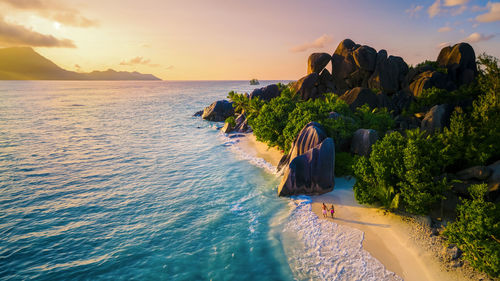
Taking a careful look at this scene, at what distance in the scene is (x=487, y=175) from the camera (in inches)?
739

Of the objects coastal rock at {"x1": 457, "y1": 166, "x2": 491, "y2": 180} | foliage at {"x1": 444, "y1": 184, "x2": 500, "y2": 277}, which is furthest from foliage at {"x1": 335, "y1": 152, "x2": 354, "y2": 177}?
foliage at {"x1": 444, "y1": 184, "x2": 500, "y2": 277}

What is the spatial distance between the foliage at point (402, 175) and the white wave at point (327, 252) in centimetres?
416

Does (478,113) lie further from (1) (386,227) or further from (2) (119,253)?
(2) (119,253)

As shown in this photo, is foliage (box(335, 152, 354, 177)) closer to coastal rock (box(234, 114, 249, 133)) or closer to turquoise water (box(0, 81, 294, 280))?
turquoise water (box(0, 81, 294, 280))

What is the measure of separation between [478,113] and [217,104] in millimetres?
58622

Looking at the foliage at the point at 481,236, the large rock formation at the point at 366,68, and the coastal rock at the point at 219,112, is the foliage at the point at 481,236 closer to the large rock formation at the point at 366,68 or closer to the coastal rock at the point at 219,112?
the large rock formation at the point at 366,68

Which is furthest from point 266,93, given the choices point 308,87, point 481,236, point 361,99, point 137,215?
point 481,236

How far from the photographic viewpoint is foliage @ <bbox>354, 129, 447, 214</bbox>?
18.1m

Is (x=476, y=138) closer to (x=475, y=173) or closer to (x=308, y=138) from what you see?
(x=475, y=173)

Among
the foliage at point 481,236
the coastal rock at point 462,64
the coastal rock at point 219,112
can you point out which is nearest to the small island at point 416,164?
the foliage at point 481,236

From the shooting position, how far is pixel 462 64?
54.4m

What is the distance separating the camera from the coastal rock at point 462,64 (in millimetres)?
53438

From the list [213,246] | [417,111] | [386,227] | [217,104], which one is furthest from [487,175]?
[217,104]

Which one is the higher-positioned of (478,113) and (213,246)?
(478,113)
